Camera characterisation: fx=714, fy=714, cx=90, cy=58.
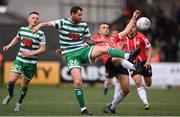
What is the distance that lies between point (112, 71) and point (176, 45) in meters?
18.4

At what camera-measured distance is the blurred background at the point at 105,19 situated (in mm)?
30984

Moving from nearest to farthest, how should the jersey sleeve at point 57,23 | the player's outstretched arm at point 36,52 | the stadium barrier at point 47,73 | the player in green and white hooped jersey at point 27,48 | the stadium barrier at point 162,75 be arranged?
the jersey sleeve at point 57,23 → the player's outstretched arm at point 36,52 → the player in green and white hooped jersey at point 27,48 → the stadium barrier at point 47,73 → the stadium barrier at point 162,75

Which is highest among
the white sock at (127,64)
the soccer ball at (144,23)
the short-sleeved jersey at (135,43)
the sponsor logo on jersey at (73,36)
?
the soccer ball at (144,23)

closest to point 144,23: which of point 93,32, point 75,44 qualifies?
point 75,44

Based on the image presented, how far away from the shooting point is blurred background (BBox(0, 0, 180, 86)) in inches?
1220

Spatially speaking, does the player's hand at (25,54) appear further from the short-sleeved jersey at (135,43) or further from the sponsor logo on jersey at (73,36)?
the short-sleeved jersey at (135,43)

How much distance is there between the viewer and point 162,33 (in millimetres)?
37125

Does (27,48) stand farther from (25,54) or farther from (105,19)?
(105,19)

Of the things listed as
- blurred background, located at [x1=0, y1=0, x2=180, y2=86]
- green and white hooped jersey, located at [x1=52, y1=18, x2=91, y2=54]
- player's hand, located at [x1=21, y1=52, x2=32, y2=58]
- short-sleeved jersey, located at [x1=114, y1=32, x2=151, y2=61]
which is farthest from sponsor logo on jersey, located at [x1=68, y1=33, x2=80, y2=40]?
blurred background, located at [x1=0, y1=0, x2=180, y2=86]

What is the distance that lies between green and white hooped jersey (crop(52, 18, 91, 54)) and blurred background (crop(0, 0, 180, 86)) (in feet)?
49.9

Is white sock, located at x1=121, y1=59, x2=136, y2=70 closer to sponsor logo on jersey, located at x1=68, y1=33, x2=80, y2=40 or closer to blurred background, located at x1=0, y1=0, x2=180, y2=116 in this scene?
sponsor logo on jersey, located at x1=68, y1=33, x2=80, y2=40

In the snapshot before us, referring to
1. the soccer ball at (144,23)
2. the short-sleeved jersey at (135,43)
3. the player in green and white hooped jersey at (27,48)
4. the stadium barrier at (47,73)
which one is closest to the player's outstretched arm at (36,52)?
the player in green and white hooped jersey at (27,48)

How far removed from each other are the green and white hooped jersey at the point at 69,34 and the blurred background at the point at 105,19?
15.2 m

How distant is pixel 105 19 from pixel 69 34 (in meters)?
21.6
